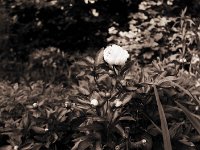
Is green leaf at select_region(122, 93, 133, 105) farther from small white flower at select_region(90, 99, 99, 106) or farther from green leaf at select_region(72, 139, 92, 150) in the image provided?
green leaf at select_region(72, 139, 92, 150)

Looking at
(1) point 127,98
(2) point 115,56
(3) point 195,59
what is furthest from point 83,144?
(3) point 195,59

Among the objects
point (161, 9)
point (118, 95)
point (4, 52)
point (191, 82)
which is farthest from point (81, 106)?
point (4, 52)

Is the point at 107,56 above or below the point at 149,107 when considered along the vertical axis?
above

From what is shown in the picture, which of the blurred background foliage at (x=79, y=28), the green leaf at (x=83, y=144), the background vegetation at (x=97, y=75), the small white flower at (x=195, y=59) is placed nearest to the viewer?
the green leaf at (x=83, y=144)

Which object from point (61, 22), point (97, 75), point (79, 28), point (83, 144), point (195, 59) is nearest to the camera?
point (83, 144)

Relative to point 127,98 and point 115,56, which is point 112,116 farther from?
point 115,56

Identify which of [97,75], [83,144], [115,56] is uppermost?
[115,56]

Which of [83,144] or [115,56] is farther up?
[115,56]

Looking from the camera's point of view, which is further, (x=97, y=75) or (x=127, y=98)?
(x=97, y=75)

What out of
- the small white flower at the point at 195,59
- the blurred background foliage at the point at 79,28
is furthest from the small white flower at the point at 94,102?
the blurred background foliage at the point at 79,28

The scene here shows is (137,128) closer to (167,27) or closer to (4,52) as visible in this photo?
(167,27)

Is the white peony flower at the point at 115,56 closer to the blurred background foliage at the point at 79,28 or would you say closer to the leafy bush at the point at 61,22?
the blurred background foliage at the point at 79,28
